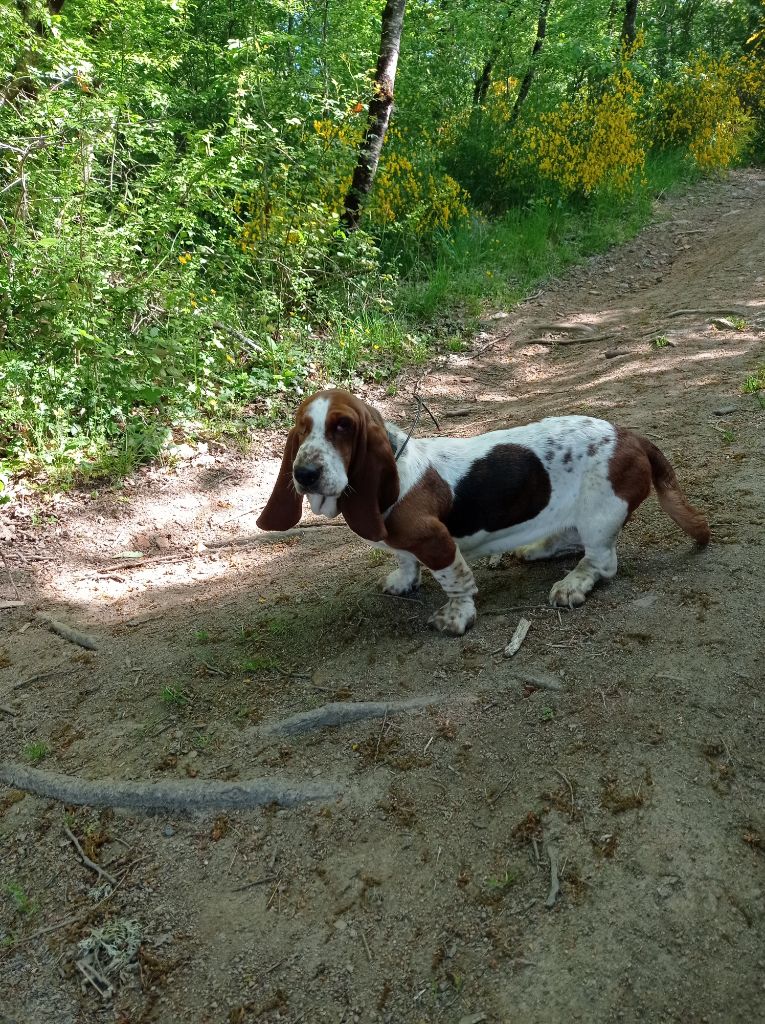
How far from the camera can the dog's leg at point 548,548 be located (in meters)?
4.23

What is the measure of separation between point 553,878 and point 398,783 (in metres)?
0.69

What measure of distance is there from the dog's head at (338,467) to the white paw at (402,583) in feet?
2.36

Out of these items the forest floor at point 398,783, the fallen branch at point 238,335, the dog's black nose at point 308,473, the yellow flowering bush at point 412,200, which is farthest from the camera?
the yellow flowering bush at point 412,200

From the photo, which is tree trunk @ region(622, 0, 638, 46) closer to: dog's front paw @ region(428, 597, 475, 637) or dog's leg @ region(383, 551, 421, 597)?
dog's leg @ region(383, 551, 421, 597)

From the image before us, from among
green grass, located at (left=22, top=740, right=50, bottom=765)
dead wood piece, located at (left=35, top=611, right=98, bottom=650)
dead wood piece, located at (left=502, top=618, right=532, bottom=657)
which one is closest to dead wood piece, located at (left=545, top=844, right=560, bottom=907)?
dead wood piece, located at (left=502, top=618, right=532, bottom=657)

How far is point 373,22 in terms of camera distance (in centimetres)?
1620

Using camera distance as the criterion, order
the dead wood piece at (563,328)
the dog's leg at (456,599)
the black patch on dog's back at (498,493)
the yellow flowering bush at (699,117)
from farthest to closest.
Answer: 1. the yellow flowering bush at (699,117)
2. the dead wood piece at (563,328)
3. the black patch on dog's back at (498,493)
4. the dog's leg at (456,599)

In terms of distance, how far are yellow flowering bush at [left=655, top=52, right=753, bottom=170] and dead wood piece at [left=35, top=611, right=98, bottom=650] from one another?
555 inches

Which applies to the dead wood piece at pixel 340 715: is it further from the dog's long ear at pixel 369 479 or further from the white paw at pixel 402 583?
the white paw at pixel 402 583

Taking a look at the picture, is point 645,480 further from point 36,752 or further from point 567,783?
point 36,752

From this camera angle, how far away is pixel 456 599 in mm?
3768

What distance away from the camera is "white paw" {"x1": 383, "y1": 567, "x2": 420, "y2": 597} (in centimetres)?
413

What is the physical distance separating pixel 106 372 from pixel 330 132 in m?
3.89

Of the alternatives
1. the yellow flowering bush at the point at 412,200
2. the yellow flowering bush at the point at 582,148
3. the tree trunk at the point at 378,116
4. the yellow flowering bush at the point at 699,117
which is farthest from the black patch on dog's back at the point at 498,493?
the yellow flowering bush at the point at 699,117
